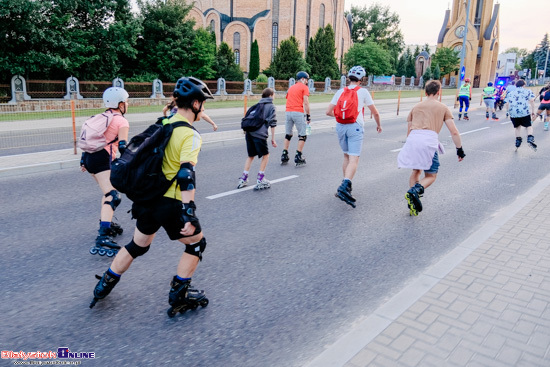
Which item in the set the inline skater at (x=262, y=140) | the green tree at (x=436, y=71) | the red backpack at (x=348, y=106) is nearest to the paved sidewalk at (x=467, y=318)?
the red backpack at (x=348, y=106)

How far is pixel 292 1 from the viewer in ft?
177

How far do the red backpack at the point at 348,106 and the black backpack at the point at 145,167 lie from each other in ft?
13.1

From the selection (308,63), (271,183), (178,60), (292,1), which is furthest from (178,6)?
(271,183)

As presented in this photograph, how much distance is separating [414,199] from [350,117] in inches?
62.7

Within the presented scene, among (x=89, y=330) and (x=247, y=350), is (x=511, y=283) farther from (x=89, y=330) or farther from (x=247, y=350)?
(x=89, y=330)

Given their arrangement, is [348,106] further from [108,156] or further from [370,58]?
[370,58]

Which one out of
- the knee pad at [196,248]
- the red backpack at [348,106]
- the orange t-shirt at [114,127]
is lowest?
the knee pad at [196,248]

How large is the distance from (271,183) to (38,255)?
14.6 feet

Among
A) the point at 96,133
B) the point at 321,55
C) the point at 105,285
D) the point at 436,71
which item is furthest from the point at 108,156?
the point at 436,71

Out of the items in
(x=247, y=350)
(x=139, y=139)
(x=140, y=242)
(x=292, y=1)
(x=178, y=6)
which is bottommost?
(x=247, y=350)

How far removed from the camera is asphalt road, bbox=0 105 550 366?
10.8ft

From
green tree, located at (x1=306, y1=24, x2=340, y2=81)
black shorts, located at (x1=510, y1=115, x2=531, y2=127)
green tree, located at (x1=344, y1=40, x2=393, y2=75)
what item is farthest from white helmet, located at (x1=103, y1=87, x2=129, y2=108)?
green tree, located at (x1=344, y1=40, x2=393, y2=75)

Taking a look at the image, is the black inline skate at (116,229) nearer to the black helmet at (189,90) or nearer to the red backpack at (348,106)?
the black helmet at (189,90)

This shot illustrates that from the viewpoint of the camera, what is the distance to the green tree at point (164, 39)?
32.5 meters
